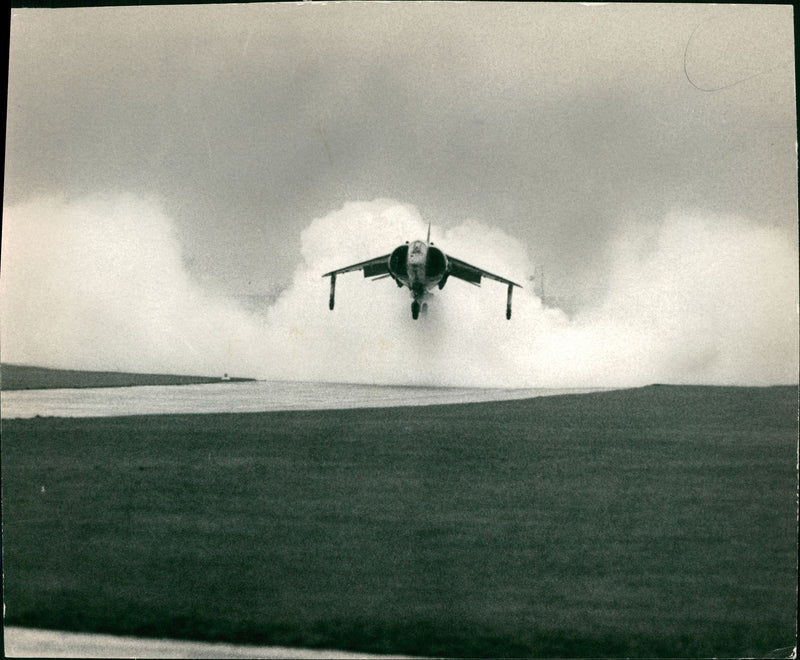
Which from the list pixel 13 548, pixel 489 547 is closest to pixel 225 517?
pixel 13 548

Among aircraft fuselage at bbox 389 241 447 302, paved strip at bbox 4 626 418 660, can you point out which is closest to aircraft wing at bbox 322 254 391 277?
aircraft fuselage at bbox 389 241 447 302

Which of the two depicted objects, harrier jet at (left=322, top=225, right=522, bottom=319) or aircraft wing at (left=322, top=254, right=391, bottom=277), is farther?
aircraft wing at (left=322, top=254, right=391, bottom=277)

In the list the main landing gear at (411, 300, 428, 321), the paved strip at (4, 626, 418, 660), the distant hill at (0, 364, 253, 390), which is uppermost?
the main landing gear at (411, 300, 428, 321)

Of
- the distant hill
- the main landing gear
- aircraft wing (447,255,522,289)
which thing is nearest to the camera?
aircraft wing (447,255,522,289)

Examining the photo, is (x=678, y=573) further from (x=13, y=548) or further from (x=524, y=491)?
(x=13, y=548)

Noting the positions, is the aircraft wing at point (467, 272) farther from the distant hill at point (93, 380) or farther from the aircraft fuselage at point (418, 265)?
the distant hill at point (93, 380)

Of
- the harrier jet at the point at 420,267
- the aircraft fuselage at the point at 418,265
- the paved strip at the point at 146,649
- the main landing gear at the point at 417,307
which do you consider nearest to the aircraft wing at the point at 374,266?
the harrier jet at the point at 420,267

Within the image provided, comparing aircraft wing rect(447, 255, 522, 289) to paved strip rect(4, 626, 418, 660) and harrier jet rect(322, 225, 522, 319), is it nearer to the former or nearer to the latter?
harrier jet rect(322, 225, 522, 319)

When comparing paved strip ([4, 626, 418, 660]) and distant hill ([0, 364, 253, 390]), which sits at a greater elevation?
distant hill ([0, 364, 253, 390])
